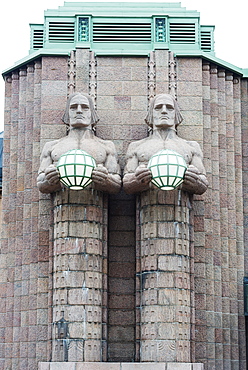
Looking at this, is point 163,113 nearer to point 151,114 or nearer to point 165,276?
point 151,114

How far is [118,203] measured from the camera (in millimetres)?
21297

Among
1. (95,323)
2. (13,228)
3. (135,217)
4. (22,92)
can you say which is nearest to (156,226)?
(135,217)

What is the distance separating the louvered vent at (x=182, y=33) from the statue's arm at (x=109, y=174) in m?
3.62

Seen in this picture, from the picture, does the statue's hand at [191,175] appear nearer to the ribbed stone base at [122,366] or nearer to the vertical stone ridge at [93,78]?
the vertical stone ridge at [93,78]

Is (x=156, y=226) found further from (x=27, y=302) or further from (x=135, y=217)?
(x=27, y=302)

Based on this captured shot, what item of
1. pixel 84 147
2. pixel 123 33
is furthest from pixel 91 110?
pixel 123 33

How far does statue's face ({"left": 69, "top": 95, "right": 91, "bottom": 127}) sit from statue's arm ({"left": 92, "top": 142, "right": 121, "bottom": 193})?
81cm

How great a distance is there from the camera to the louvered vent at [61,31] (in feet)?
73.6

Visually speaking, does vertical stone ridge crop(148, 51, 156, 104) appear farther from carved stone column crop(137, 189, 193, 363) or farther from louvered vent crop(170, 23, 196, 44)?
carved stone column crop(137, 189, 193, 363)

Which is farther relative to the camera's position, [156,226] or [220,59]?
[220,59]

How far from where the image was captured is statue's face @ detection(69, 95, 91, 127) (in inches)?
819

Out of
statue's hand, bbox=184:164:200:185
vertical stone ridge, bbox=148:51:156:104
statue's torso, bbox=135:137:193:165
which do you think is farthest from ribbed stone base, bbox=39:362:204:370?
vertical stone ridge, bbox=148:51:156:104

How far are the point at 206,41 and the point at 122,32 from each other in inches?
89.5

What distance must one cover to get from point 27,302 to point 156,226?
12.6 feet
